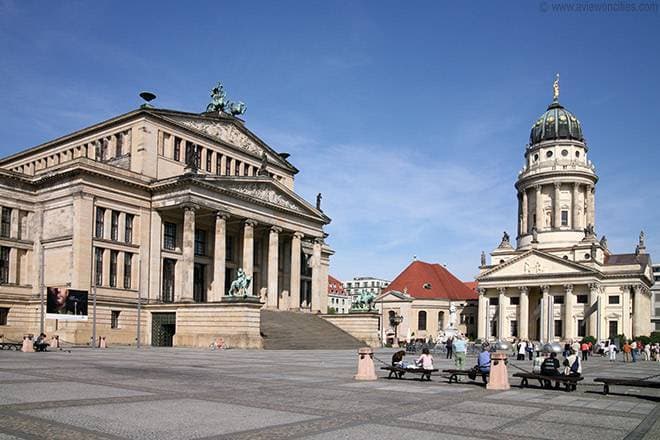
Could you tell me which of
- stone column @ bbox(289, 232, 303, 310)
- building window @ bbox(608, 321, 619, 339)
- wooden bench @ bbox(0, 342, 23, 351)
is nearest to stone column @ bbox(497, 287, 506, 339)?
building window @ bbox(608, 321, 619, 339)

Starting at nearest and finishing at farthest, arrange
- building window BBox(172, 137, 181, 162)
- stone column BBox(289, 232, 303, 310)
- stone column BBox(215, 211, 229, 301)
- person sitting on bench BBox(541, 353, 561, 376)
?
person sitting on bench BBox(541, 353, 561, 376), stone column BBox(215, 211, 229, 301), building window BBox(172, 137, 181, 162), stone column BBox(289, 232, 303, 310)

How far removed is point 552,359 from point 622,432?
970 centimetres

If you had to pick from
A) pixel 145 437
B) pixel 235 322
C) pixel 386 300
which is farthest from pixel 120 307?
pixel 386 300

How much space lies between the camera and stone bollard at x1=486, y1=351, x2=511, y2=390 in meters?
21.3

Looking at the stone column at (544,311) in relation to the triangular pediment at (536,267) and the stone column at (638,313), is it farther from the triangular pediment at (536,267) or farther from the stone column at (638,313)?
the stone column at (638,313)

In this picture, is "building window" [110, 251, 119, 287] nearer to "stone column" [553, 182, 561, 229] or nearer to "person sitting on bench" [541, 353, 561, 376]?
"person sitting on bench" [541, 353, 561, 376]

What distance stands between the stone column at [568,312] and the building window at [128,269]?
6823cm

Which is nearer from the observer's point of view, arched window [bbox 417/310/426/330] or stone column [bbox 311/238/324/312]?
stone column [bbox 311/238/324/312]

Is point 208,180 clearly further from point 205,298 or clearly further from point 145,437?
point 145,437

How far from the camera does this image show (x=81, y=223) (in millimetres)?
49781

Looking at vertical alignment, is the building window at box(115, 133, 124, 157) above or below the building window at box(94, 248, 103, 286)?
above

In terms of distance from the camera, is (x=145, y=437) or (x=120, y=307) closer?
(x=145, y=437)

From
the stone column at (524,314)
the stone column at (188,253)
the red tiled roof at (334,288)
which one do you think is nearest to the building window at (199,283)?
the stone column at (188,253)

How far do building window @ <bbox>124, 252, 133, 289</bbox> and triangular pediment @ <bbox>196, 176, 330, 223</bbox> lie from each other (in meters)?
8.36
